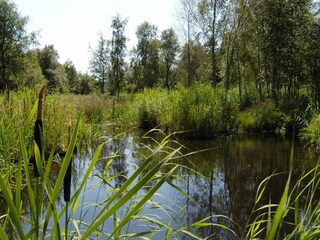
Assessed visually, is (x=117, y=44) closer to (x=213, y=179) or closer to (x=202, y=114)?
(x=202, y=114)

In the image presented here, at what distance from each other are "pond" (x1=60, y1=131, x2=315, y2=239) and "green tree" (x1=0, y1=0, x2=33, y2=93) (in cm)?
2330

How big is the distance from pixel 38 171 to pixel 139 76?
40.5 m

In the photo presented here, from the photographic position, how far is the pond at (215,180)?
3.85 meters

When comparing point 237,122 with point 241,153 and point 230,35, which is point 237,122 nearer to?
point 241,153

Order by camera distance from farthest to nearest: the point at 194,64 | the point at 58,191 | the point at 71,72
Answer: the point at 71,72 → the point at 194,64 → the point at 58,191

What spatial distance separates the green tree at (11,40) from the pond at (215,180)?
23.3m

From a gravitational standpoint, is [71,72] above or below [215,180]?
above

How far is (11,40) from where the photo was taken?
28.7m

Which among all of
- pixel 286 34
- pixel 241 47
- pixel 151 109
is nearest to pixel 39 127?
pixel 151 109

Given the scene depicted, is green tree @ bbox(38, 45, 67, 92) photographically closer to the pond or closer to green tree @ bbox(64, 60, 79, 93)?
green tree @ bbox(64, 60, 79, 93)

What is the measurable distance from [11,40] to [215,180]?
27.9 meters

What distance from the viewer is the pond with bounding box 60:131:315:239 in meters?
3.85

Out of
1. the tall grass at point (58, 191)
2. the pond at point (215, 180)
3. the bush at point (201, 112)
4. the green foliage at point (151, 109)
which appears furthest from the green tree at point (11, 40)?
the tall grass at point (58, 191)

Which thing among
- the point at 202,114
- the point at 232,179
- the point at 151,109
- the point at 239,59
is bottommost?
the point at 232,179
